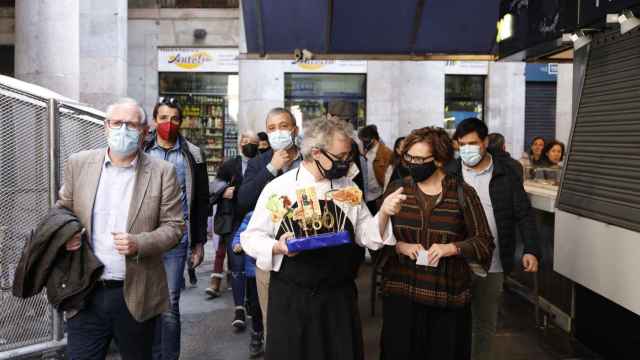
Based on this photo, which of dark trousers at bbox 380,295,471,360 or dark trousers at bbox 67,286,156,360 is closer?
dark trousers at bbox 67,286,156,360

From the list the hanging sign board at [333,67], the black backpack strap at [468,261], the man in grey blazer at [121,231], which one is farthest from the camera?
the hanging sign board at [333,67]

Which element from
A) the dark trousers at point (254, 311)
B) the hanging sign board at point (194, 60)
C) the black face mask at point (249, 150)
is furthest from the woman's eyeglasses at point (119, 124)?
the hanging sign board at point (194, 60)

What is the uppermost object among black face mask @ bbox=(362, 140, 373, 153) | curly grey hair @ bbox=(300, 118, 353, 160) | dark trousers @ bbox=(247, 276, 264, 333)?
curly grey hair @ bbox=(300, 118, 353, 160)

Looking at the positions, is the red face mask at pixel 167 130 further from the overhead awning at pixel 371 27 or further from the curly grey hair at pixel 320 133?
the overhead awning at pixel 371 27

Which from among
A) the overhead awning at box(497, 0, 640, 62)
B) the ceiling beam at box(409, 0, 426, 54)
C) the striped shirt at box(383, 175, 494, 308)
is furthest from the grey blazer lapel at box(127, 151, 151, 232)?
the ceiling beam at box(409, 0, 426, 54)

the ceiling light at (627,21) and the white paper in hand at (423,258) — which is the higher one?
the ceiling light at (627,21)

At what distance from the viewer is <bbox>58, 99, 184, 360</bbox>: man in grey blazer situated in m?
3.55

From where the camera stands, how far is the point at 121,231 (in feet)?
11.7

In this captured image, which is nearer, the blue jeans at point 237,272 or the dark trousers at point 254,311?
the dark trousers at point 254,311

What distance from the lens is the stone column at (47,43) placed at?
8852 millimetres

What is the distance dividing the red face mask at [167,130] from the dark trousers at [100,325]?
5.23 feet

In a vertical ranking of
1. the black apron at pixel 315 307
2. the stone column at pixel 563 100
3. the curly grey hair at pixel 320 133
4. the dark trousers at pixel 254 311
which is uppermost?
the stone column at pixel 563 100

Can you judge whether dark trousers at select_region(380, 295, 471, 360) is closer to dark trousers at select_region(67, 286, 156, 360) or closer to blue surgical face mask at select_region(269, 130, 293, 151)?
blue surgical face mask at select_region(269, 130, 293, 151)

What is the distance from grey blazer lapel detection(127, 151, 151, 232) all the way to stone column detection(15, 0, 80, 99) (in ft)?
19.2
